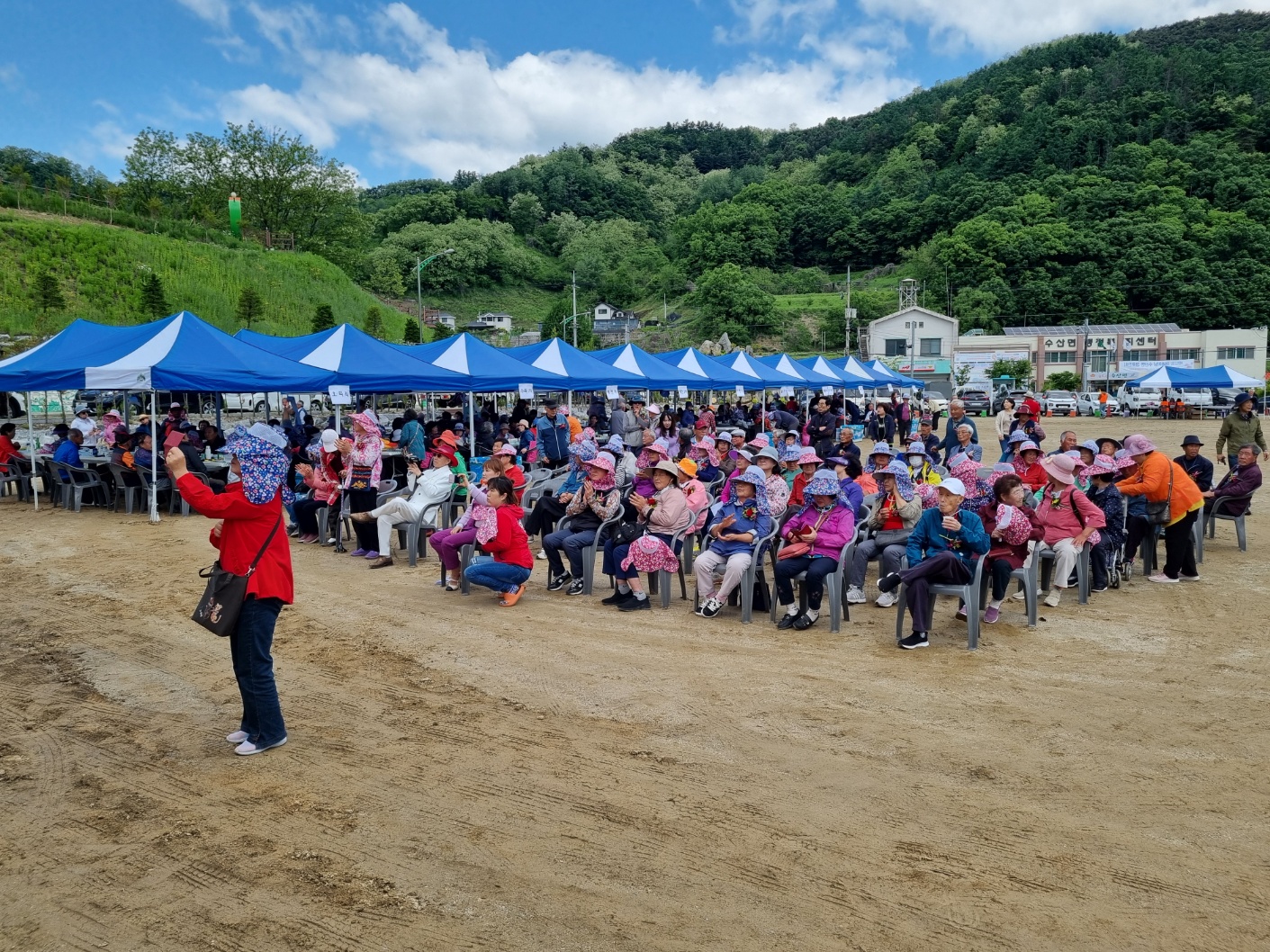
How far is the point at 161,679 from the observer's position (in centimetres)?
518

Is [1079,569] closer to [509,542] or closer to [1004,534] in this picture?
[1004,534]

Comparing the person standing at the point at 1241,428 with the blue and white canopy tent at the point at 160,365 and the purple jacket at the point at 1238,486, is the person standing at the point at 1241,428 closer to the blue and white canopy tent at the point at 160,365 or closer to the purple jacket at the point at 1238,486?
the purple jacket at the point at 1238,486

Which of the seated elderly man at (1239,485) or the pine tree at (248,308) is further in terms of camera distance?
the pine tree at (248,308)

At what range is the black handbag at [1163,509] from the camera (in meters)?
7.64

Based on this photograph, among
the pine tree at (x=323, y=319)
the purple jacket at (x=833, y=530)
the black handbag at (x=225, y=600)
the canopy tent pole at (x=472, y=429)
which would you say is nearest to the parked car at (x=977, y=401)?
the pine tree at (x=323, y=319)

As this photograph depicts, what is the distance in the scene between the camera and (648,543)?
22.1 ft

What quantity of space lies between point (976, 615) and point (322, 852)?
14.6 ft

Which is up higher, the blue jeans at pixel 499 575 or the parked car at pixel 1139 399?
the parked car at pixel 1139 399

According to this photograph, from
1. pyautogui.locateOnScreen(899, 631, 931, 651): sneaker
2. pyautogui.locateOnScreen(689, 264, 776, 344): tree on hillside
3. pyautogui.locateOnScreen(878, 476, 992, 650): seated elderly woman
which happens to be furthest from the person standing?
pyautogui.locateOnScreen(689, 264, 776, 344): tree on hillside

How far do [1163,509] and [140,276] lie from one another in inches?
1382

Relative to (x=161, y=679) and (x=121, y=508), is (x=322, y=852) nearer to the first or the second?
(x=161, y=679)

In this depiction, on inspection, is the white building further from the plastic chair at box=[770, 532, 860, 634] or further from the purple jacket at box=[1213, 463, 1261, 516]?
the plastic chair at box=[770, 532, 860, 634]

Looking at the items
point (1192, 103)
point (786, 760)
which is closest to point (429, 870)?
point (786, 760)

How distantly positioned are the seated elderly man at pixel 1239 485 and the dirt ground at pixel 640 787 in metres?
2.75
